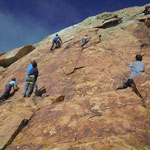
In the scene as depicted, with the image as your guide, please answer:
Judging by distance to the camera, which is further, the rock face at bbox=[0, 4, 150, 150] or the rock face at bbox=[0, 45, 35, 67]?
the rock face at bbox=[0, 45, 35, 67]

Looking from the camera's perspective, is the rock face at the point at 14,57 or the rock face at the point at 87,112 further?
the rock face at the point at 14,57

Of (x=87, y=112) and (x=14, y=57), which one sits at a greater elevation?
(x=14, y=57)

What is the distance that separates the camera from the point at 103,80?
7809 millimetres

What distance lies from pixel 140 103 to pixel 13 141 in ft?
13.8

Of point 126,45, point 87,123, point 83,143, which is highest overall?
point 126,45

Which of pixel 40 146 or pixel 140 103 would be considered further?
pixel 140 103

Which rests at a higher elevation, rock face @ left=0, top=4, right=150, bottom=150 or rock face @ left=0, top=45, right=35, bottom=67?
rock face @ left=0, top=45, right=35, bottom=67

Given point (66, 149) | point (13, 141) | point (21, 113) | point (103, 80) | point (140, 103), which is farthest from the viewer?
point (103, 80)

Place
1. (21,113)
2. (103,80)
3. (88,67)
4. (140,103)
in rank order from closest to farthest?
(140,103) → (21,113) → (103,80) → (88,67)

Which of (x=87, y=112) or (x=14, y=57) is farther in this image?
(x=14, y=57)

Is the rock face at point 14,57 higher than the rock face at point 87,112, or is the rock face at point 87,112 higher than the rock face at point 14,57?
the rock face at point 14,57

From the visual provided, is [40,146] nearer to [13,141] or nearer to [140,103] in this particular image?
[13,141]

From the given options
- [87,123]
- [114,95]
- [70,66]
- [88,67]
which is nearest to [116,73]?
[88,67]

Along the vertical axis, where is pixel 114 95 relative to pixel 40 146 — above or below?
above
